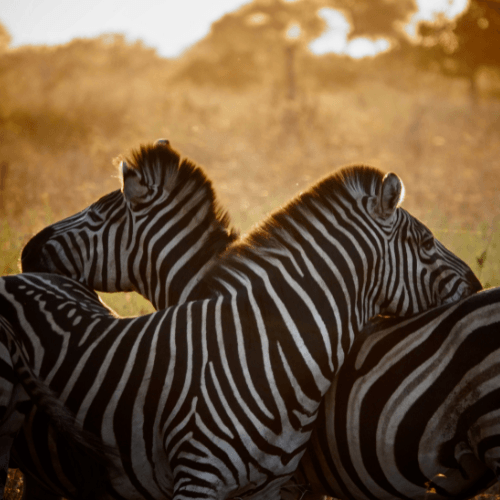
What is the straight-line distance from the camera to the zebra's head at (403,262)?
8.75 ft

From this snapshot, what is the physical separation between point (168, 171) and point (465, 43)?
18727mm

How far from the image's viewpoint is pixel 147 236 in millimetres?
3328

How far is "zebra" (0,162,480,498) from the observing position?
2.34 meters

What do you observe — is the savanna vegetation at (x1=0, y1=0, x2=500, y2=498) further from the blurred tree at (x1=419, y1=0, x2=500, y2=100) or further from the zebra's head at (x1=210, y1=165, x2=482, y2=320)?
the zebra's head at (x1=210, y1=165, x2=482, y2=320)

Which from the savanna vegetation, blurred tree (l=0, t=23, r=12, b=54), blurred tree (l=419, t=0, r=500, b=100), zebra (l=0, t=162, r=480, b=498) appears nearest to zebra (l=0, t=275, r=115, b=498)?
zebra (l=0, t=162, r=480, b=498)

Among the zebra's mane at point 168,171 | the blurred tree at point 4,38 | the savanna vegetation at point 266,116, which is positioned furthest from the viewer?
the blurred tree at point 4,38

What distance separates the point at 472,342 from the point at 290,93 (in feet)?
54.2

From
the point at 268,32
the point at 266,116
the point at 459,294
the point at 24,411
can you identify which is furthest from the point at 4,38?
the point at 459,294

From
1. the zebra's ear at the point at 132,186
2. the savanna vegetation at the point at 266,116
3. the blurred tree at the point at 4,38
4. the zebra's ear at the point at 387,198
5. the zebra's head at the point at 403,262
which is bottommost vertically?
the zebra's head at the point at 403,262

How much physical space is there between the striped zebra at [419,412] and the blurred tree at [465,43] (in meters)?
17.1

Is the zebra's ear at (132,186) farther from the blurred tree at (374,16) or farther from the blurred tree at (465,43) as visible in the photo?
the blurred tree at (374,16)

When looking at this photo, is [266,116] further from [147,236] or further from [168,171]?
[147,236]

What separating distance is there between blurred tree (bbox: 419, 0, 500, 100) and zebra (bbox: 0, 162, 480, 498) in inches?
660

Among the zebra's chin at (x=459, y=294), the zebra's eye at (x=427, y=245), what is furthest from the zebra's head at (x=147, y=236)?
the zebra's chin at (x=459, y=294)
